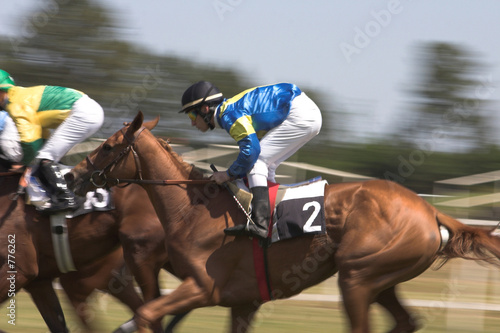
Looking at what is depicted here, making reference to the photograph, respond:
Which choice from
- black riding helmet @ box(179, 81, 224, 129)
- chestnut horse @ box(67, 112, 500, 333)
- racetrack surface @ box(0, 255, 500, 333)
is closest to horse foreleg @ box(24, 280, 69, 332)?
racetrack surface @ box(0, 255, 500, 333)

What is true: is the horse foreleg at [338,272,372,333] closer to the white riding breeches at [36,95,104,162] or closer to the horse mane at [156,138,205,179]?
the horse mane at [156,138,205,179]

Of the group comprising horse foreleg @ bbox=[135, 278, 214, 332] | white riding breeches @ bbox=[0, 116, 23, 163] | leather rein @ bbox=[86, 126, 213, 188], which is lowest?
horse foreleg @ bbox=[135, 278, 214, 332]

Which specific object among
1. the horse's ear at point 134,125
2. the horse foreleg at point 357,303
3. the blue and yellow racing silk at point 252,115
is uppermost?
the blue and yellow racing silk at point 252,115

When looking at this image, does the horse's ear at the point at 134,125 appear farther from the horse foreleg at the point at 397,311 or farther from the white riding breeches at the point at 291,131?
the horse foreleg at the point at 397,311

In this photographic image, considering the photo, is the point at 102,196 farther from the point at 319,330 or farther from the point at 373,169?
the point at 373,169

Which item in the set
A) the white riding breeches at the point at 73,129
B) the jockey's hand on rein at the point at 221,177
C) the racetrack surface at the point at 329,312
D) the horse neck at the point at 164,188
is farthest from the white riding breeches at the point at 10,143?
the jockey's hand on rein at the point at 221,177

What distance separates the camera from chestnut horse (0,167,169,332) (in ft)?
17.4

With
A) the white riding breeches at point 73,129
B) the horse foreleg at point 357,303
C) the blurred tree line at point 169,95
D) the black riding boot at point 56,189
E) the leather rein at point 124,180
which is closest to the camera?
the horse foreleg at point 357,303

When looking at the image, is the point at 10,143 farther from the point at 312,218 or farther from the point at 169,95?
the point at 169,95

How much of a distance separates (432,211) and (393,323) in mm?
938

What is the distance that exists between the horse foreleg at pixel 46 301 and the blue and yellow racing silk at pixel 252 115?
1.99 metres

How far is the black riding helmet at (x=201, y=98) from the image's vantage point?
4777 mm

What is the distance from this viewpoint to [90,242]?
544cm

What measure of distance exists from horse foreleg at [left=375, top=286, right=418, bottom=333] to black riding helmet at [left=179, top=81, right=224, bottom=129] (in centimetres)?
172
